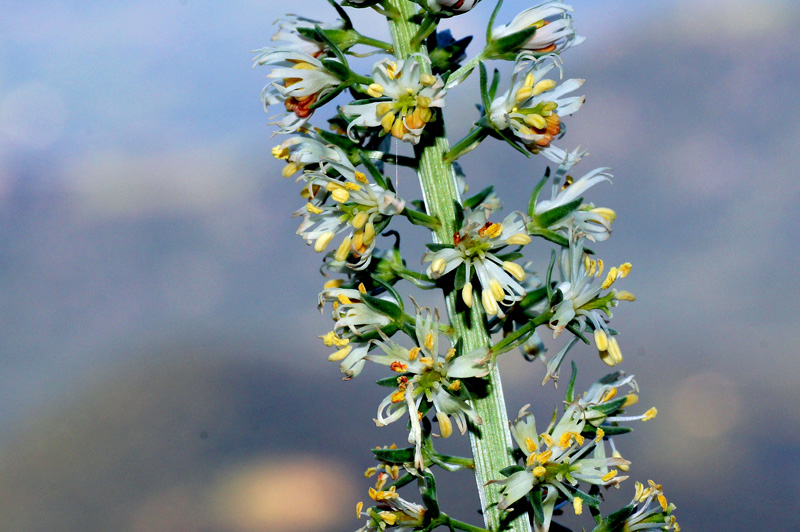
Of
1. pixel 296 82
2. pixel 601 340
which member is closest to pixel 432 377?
pixel 601 340

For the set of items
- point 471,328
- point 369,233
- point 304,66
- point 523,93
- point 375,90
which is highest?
point 304,66

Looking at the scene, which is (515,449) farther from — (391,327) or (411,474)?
(391,327)

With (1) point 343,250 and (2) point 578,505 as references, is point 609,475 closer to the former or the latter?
(2) point 578,505

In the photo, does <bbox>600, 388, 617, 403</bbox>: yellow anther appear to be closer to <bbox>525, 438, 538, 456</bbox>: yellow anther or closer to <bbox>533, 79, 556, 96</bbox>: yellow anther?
<bbox>525, 438, 538, 456</bbox>: yellow anther

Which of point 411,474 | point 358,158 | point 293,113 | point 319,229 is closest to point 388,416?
point 411,474

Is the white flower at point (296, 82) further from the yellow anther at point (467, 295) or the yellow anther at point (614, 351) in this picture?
the yellow anther at point (614, 351)

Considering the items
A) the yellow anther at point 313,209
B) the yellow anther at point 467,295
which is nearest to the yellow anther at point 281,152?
the yellow anther at point 313,209
